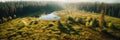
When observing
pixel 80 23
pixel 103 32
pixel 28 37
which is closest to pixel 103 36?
pixel 103 32

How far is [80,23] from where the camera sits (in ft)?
436

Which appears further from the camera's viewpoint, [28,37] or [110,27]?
[110,27]

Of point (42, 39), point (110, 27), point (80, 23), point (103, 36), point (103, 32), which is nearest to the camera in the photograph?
point (42, 39)

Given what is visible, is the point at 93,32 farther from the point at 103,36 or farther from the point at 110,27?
the point at 110,27

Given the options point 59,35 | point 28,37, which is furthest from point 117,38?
point 28,37

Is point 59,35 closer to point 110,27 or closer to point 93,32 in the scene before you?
point 93,32

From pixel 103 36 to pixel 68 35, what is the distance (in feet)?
79.9

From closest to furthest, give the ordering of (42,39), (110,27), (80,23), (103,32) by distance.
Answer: (42,39)
(103,32)
(110,27)
(80,23)

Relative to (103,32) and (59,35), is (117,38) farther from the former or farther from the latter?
(59,35)

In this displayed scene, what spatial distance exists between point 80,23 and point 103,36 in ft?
135

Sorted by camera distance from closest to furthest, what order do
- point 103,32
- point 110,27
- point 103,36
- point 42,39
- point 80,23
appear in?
point 42,39, point 103,36, point 103,32, point 110,27, point 80,23

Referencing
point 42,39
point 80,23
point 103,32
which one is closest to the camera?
point 42,39

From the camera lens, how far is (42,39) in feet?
287

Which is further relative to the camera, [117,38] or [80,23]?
[80,23]
